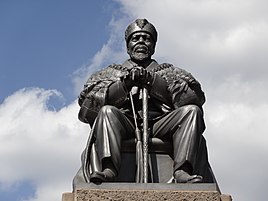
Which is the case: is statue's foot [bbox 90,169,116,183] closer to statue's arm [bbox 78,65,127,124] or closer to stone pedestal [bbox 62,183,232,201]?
stone pedestal [bbox 62,183,232,201]

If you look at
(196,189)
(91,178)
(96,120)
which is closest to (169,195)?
(196,189)

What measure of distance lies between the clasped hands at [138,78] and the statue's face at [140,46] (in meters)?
0.69

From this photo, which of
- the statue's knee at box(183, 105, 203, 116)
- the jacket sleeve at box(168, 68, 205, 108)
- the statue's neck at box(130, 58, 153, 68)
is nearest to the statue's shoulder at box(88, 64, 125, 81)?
the statue's neck at box(130, 58, 153, 68)

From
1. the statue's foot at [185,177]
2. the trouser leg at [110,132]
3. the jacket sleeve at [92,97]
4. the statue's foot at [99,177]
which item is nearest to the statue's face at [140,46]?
the jacket sleeve at [92,97]

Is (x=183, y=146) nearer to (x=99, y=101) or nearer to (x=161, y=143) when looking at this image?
(x=161, y=143)

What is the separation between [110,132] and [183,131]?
0.76 meters

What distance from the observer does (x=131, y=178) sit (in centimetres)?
697

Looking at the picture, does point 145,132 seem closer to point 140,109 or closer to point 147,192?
point 140,109

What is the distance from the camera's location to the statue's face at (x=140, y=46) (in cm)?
789

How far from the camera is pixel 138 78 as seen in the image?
23.5 ft

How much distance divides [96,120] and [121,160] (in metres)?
0.49

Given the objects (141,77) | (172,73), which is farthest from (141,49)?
(141,77)

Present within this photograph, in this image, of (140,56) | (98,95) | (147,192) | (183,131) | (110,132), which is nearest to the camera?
(147,192)

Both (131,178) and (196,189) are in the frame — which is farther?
(131,178)
